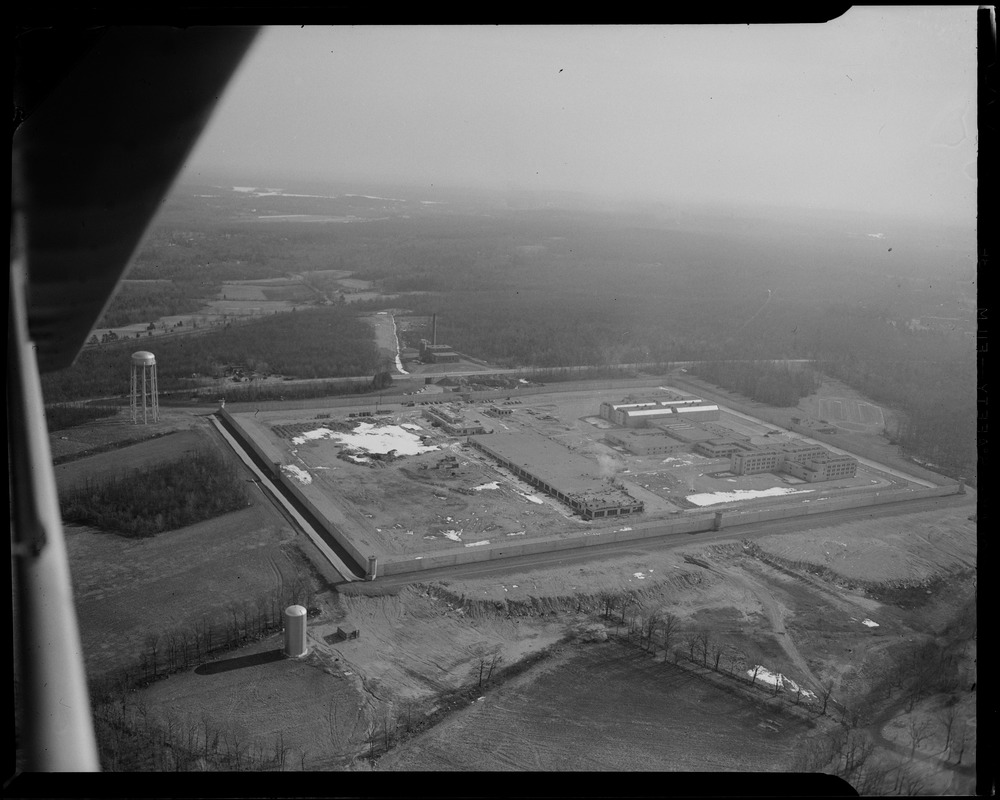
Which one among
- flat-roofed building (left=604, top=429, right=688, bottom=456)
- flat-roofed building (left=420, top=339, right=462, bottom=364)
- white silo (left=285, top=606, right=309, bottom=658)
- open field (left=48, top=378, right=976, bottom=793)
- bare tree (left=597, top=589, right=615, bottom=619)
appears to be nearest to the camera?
open field (left=48, top=378, right=976, bottom=793)

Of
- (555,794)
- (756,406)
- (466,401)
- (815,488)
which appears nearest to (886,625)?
(815,488)

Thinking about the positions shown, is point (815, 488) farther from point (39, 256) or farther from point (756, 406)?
point (39, 256)

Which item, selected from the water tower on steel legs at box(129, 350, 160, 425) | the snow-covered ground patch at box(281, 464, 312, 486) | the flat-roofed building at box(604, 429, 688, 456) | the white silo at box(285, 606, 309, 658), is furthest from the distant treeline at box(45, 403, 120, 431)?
the flat-roofed building at box(604, 429, 688, 456)

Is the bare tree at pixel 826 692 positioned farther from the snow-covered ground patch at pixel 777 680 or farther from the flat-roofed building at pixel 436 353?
the flat-roofed building at pixel 436 353

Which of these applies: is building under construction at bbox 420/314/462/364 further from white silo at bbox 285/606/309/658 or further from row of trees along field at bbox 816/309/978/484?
white silo at bbox 285/606/309/658

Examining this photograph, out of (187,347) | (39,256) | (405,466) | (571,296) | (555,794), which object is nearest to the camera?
(555,794)
